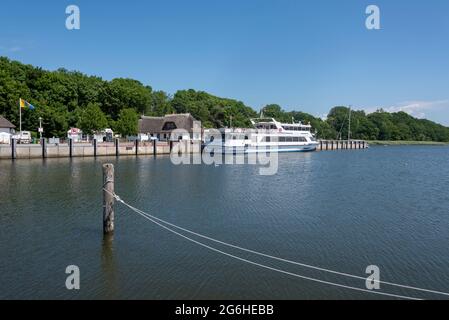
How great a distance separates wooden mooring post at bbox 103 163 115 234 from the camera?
14243 mm

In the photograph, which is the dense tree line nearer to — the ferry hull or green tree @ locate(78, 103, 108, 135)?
green tree @ locate(78, 103, 108, 135)

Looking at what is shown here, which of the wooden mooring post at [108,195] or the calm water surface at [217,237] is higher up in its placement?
the wooden mooring post at [108,195]

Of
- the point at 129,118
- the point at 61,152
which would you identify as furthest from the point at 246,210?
the point at 129,118

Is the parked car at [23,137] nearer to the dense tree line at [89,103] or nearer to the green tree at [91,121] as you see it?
the dense tree line at [89,103]

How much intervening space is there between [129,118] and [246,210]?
205ft

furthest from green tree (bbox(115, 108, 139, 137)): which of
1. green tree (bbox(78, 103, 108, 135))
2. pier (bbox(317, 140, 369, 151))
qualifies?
pier (bbox(317, 140, 369, 151))

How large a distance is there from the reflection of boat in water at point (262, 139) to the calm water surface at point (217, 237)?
3760cm

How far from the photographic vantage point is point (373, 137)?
178 metres

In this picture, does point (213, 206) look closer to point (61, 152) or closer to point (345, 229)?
point (345, 229)

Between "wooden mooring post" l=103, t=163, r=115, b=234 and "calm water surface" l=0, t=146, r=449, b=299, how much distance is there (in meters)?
0.53

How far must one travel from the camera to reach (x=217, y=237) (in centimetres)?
1524

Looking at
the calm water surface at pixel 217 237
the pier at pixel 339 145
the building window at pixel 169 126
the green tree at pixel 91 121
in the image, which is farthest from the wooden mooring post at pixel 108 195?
the pier at pixel 339 145

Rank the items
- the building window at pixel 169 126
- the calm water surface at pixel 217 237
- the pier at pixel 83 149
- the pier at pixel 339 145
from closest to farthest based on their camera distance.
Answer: the calm water surface at pixel 217 237, the pier at pixel 83 149, the building window at pixel 169 126, the pier at pixel 339 145

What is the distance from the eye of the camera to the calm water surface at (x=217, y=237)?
10.6m
